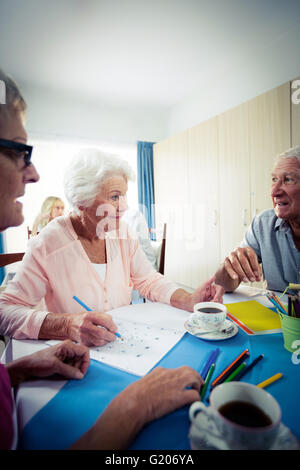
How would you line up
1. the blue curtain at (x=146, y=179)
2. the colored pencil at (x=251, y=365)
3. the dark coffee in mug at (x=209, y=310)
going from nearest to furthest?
the colored pencil at (x=251, y=365) → the dark coffee in mug at (x=209, y=310) → the blue curtain at (x=146, y=179)

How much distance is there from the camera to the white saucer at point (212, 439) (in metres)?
0.38

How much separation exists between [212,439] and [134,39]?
3.44m

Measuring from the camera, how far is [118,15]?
250 centimetres

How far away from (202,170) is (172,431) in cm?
337

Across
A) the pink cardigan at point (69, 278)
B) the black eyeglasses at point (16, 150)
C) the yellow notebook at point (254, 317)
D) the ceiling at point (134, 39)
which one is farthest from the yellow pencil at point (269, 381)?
the ceiling at point (134, 39)

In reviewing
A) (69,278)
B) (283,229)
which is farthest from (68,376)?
(283,229)

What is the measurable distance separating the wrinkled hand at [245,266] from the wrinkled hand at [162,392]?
22.5 inches

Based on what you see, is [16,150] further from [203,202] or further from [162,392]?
[203,202]

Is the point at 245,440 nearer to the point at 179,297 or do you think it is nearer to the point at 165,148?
the point at 179,297

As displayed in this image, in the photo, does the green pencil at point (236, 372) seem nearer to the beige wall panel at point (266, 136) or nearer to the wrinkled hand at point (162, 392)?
the wrinkled hand at point (162, 392)

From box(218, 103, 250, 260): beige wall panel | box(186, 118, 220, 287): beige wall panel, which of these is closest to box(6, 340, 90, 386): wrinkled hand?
box(218, 103, 250, 260): beige wall panel

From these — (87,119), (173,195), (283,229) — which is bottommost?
(283,229)

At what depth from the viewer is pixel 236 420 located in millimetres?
431

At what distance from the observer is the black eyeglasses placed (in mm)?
549
